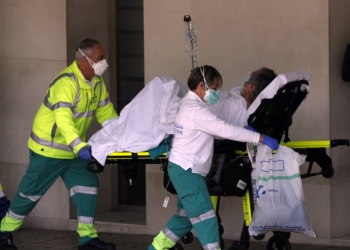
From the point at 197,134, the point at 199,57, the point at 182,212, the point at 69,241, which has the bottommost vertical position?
the point at 69,241

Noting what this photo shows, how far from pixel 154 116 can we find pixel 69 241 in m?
2.06

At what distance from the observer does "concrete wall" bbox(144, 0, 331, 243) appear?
765 centimetres

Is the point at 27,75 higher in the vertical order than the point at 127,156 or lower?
higher

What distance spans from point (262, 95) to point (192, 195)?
932 millimetres

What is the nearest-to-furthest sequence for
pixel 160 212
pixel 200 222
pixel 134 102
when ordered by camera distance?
pixel 200 222
pixel 134 102
pixel 160 212

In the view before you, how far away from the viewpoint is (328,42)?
24.9ft

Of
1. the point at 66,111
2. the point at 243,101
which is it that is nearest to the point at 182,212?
the point at 243,101

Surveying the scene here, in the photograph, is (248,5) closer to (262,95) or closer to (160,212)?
(262,95)

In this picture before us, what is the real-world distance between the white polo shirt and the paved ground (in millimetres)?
1677

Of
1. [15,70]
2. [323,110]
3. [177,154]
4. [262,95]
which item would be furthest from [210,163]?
[15,70]

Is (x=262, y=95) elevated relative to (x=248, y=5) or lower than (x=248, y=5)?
lower

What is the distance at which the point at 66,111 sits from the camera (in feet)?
22.7

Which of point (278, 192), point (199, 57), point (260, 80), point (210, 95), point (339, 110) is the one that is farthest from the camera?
point (199, 57)

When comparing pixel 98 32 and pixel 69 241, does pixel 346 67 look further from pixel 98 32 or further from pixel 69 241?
pixel 69 241
